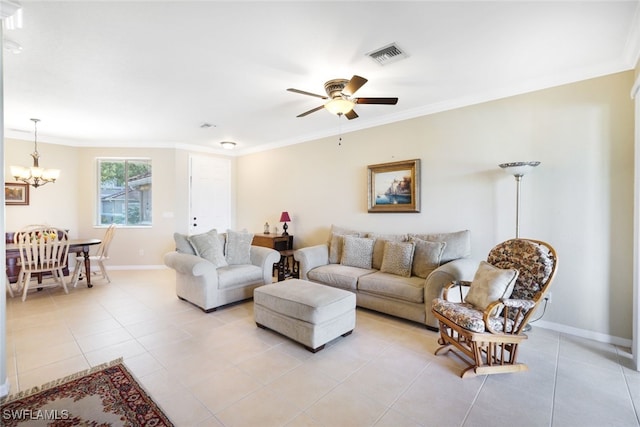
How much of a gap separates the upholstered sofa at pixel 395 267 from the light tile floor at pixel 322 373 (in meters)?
0.23

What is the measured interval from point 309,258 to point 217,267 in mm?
1270

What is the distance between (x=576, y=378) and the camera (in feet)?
7.18

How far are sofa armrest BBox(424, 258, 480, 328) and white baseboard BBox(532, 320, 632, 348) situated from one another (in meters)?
0.99

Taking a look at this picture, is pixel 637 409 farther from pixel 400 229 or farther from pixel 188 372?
pixel 188 372

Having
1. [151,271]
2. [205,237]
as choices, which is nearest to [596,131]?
[205,237]

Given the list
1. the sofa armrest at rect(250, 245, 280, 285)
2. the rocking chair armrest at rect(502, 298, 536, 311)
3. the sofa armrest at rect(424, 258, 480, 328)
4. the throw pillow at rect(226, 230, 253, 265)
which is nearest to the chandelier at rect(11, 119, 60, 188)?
the throw pillow at rect(226, 230, 253, 265)

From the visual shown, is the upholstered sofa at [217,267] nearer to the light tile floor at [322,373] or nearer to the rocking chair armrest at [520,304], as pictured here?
the light tile floor at [322,373]

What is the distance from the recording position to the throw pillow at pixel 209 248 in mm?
3873

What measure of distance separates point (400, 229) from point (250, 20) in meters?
3.15

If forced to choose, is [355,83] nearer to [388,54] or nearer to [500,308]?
[388,54]

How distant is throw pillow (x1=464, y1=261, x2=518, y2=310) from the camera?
7.66ft

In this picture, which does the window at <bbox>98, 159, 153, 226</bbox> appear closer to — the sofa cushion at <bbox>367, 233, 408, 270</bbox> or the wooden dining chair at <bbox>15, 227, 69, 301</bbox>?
the wooden dining chair at <bbox>15, 227, 69, 301</bbox>

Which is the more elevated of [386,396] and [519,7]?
[519,7]

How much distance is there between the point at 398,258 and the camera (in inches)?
139
